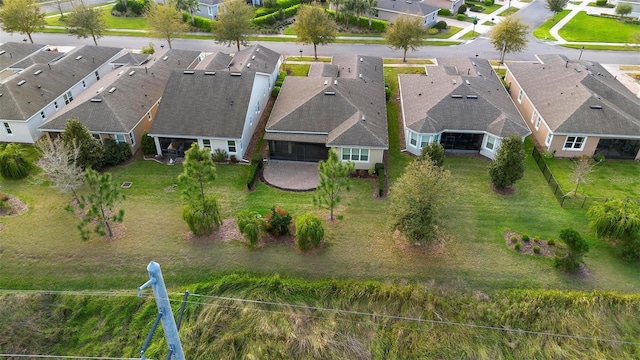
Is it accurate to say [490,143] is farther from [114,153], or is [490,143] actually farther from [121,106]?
[121,106]

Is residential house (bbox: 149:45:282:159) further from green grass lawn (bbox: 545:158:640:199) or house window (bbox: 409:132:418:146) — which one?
green grass lawn (bbox: 545:158:640:199)

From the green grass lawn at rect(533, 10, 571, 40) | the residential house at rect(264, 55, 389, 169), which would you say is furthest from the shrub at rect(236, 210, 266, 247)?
the green grass lawn at rect(533, 10, 571, 40)

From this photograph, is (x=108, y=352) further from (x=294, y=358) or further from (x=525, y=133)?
(x=525, y=133)

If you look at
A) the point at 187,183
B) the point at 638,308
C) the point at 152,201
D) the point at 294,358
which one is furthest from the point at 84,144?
the point at 638,308

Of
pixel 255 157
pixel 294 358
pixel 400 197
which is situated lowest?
pixel 294 358

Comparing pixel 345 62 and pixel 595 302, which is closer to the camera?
pixel 595 302

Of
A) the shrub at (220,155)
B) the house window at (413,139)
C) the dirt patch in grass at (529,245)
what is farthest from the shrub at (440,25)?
the dirt patch in grass at (529,245)

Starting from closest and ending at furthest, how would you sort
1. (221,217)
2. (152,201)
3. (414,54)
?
(221,217), (152,201), (414,54)
